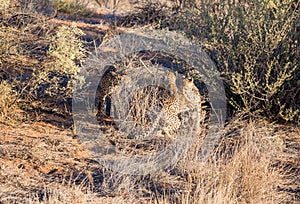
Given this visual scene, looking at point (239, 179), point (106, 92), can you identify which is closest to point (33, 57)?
point (106, 92)

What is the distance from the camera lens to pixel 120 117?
251 inches

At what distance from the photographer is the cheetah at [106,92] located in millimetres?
6656

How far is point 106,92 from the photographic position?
6711 mm

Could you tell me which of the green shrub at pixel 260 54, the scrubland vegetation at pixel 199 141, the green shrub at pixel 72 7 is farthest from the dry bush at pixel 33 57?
the green shrub at pixel 72 7

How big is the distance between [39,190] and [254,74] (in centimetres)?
299

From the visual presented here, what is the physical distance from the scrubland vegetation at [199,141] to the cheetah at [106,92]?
0.40 m

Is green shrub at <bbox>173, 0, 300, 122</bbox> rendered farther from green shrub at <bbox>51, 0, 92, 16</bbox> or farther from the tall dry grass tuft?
green shrub at <bbox>51, 0, 92, 16</bbox>

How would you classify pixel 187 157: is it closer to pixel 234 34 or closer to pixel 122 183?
pixel 122 183

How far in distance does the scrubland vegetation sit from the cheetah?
40 cm

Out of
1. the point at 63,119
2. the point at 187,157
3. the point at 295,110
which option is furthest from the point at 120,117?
the point at 295,110

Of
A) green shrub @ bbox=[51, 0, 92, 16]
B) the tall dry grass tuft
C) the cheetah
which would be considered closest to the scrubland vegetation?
the tall dry grass tuft

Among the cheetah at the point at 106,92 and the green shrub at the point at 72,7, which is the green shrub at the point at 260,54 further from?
the green shrub at the point at 72,7

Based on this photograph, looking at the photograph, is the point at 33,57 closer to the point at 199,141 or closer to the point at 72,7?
the point at 199,141

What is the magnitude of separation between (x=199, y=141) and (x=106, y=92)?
4.90 ft
